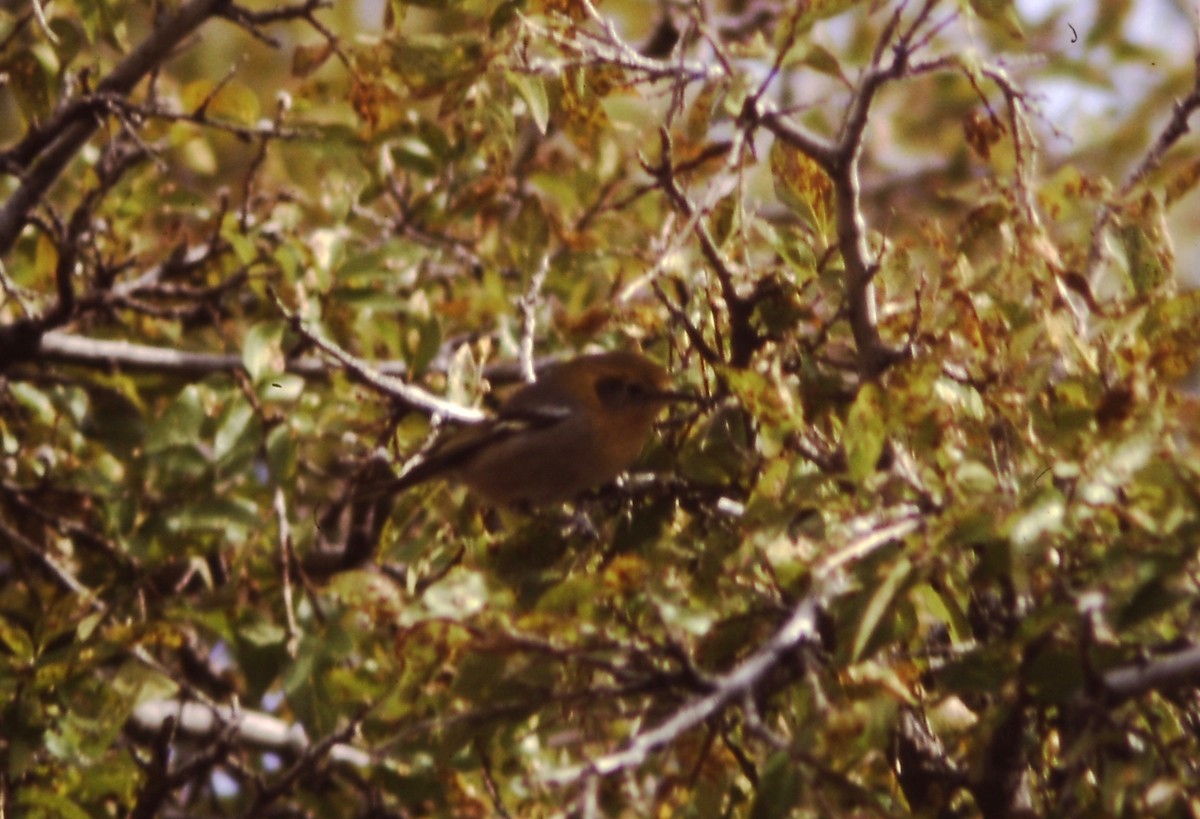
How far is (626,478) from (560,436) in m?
0.83

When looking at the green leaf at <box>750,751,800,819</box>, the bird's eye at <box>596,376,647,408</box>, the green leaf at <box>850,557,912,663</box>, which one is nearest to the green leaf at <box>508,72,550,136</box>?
the bird's eye at <box>596,376,647,408</box>

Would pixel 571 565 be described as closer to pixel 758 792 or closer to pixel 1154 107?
pixel 758 792

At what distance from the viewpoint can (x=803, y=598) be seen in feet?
7.61

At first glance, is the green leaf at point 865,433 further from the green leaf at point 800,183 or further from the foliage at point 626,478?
the green leaf at point 800,183

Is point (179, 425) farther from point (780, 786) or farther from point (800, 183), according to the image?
point (780, 786)

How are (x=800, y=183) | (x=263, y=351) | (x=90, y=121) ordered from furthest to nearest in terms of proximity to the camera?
(x=90, y=121)
(x=263, y=351)
(x=800, y=183)

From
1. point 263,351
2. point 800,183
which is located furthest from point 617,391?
point 800,183

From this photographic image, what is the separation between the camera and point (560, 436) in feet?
14.1

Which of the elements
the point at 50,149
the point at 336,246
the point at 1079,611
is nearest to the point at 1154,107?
the point at 336,246

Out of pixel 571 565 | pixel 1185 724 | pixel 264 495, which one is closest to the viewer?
pixel 1185 724

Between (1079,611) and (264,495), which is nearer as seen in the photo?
(1079,611)

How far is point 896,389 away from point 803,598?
0.39 metres

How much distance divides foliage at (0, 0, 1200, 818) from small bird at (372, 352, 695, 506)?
0.13 meters

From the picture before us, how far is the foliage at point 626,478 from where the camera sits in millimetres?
2225
